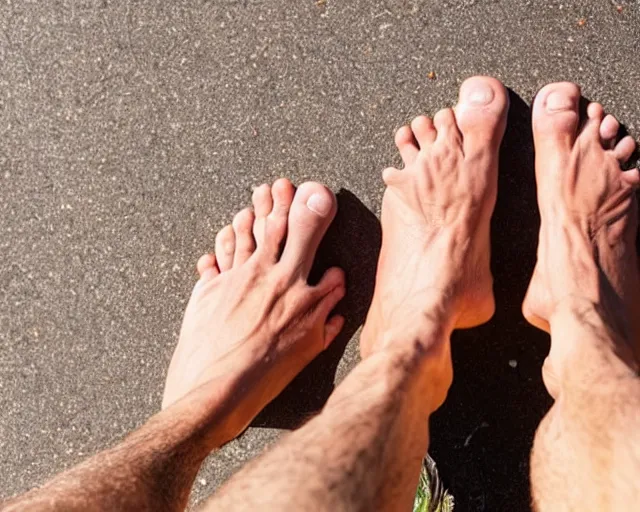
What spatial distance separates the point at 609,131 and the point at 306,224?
834 millimetres

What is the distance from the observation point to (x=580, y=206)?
5.63 feet

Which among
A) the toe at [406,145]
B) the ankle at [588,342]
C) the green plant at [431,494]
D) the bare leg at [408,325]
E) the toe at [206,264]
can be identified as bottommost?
the green plant at [431,494]

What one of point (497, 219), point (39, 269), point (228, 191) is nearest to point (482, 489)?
point (497, 219)

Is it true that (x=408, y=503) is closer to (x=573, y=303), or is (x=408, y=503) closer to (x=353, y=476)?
(x=353, y=476)

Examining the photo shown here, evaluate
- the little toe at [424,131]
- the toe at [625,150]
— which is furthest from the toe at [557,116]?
the little toe at [424,131]

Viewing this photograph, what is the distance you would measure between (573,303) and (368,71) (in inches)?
32.8

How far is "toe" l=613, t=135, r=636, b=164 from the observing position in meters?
1.76

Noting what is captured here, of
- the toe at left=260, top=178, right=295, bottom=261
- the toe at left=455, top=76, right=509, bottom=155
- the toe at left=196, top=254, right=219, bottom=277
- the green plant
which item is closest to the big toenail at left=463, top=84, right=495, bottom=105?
the toe at left=455, top=76, right=509, bottom=155

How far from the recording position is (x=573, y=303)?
5.22 feet

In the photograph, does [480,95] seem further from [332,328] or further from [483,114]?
[332,328]

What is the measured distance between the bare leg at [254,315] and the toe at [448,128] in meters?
0.35

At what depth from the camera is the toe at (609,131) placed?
176cm

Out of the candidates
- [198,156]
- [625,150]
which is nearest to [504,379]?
[625,150]

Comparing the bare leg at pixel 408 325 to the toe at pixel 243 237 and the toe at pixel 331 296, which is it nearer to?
the toe at pixel 331 296
